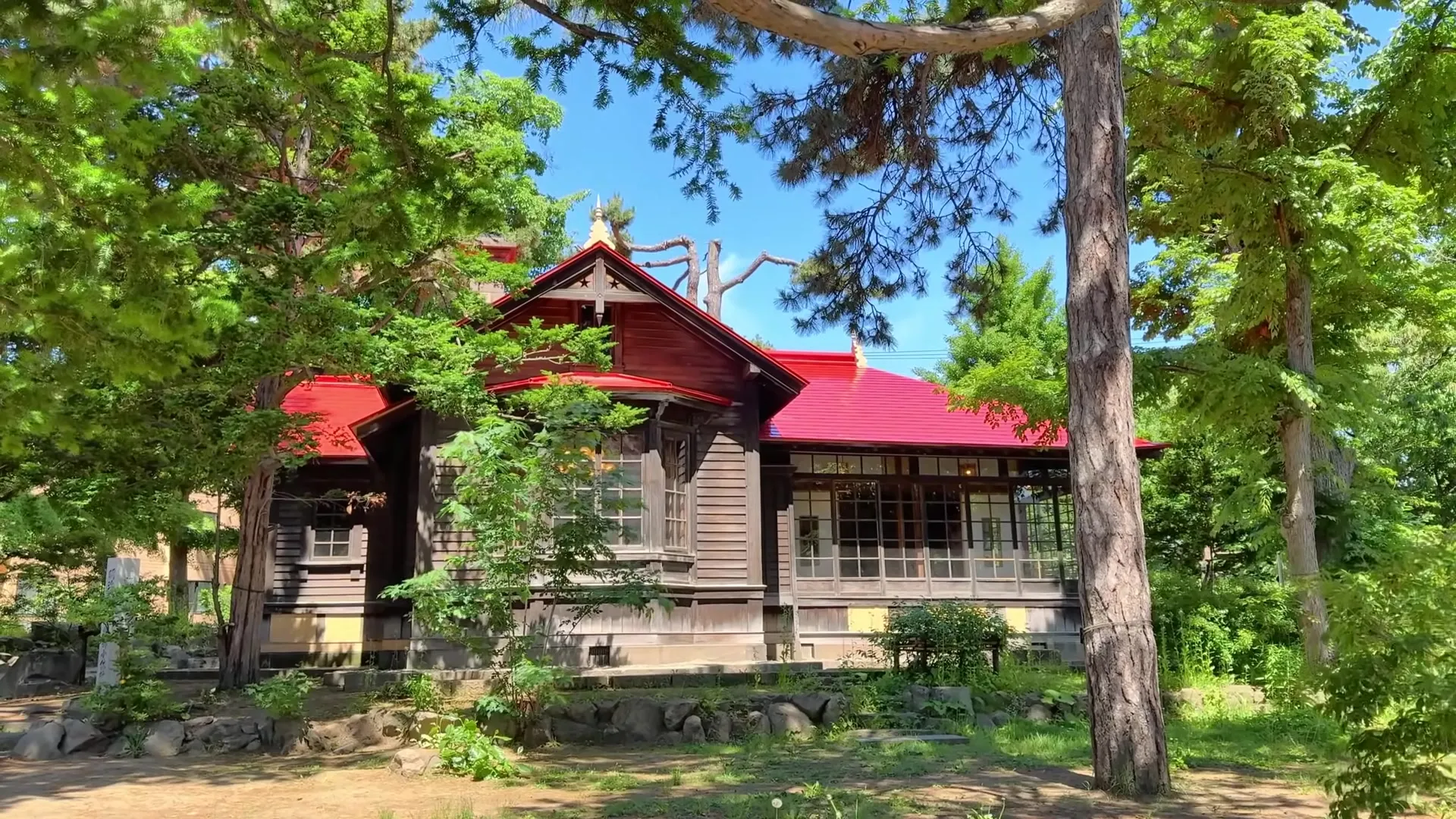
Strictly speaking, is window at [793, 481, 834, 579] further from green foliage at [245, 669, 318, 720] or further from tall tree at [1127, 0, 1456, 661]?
green foliage at [245, 669, 318, 720]

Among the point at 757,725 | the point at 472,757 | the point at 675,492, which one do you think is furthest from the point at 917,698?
the point at 472,757

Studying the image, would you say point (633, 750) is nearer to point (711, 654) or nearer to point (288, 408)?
point (711, 654)

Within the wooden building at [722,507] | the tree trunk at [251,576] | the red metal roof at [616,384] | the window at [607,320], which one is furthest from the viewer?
the window at [607,320]

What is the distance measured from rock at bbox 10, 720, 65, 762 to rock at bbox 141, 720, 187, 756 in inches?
29.9

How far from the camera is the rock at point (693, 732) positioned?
995cm

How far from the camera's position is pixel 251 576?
1254 centimetres

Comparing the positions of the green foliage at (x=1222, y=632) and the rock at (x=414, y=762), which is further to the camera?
the green foliage at (x=1222, y=632)

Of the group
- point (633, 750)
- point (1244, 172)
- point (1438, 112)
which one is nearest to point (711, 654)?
point (633, 750)

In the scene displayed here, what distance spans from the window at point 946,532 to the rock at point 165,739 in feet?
39.8

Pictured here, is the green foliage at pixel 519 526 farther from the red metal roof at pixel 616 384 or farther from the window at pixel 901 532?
the window at pixel 901 532

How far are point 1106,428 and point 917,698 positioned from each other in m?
4.95

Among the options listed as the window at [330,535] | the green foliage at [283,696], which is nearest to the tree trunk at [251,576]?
the green foliage at [283,696]

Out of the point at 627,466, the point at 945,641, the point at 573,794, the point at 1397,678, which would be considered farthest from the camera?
the point at 627,466

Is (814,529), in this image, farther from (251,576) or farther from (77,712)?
(77,712)
